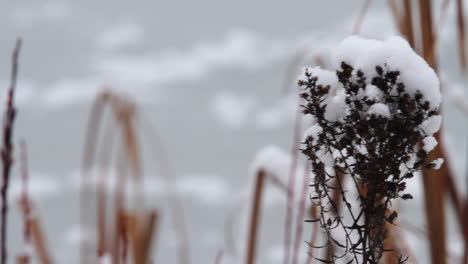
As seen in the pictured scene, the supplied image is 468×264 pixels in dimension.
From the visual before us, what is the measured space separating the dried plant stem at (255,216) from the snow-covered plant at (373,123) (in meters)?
0.92

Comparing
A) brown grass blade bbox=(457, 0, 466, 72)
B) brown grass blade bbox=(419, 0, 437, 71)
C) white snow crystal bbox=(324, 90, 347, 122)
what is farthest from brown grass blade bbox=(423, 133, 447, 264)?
white snow crystal bbox=(324, 90, 347, 122)

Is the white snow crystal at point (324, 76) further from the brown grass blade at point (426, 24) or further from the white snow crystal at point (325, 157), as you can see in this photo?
the brown grass blade at point (426, 24)

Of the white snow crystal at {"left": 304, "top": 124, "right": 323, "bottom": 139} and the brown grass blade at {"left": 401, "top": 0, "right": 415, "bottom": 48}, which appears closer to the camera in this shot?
the white snow crystal at {"left": 304, "top": 124, "right": 323, "bottom": 139}

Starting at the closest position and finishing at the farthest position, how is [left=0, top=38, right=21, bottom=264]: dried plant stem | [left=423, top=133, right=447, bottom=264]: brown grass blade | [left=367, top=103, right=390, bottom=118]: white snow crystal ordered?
[left=367, top=103, right=390, bottom=118]: white snow crystal, [left=0, top=38, right=21, bottom=264]: dried plant stem, [left=423, top=133, right=447, bottom=264]: brown grass blade

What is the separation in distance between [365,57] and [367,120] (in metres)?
0.07

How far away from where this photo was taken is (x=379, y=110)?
64 cm

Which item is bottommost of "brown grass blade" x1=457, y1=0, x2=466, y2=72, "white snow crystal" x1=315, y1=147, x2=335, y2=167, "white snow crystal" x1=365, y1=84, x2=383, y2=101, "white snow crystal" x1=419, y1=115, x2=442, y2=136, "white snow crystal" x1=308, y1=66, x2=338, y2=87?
"white snow crystal" x1=315, y1=147, x2=335, y2=167

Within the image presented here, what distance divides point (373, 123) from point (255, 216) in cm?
103

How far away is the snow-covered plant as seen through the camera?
650 millimetres

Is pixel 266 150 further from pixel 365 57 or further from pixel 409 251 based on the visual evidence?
pixel 365 57

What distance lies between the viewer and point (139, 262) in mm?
1492

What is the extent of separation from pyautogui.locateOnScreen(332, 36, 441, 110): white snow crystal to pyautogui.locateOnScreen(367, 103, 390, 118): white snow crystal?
3 cm

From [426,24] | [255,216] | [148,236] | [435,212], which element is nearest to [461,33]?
[426,24]

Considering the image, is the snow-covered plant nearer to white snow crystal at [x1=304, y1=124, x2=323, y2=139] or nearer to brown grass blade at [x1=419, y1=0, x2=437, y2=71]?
white snow crystal at [x1=304, y1=124, x2=323, y2=139]
